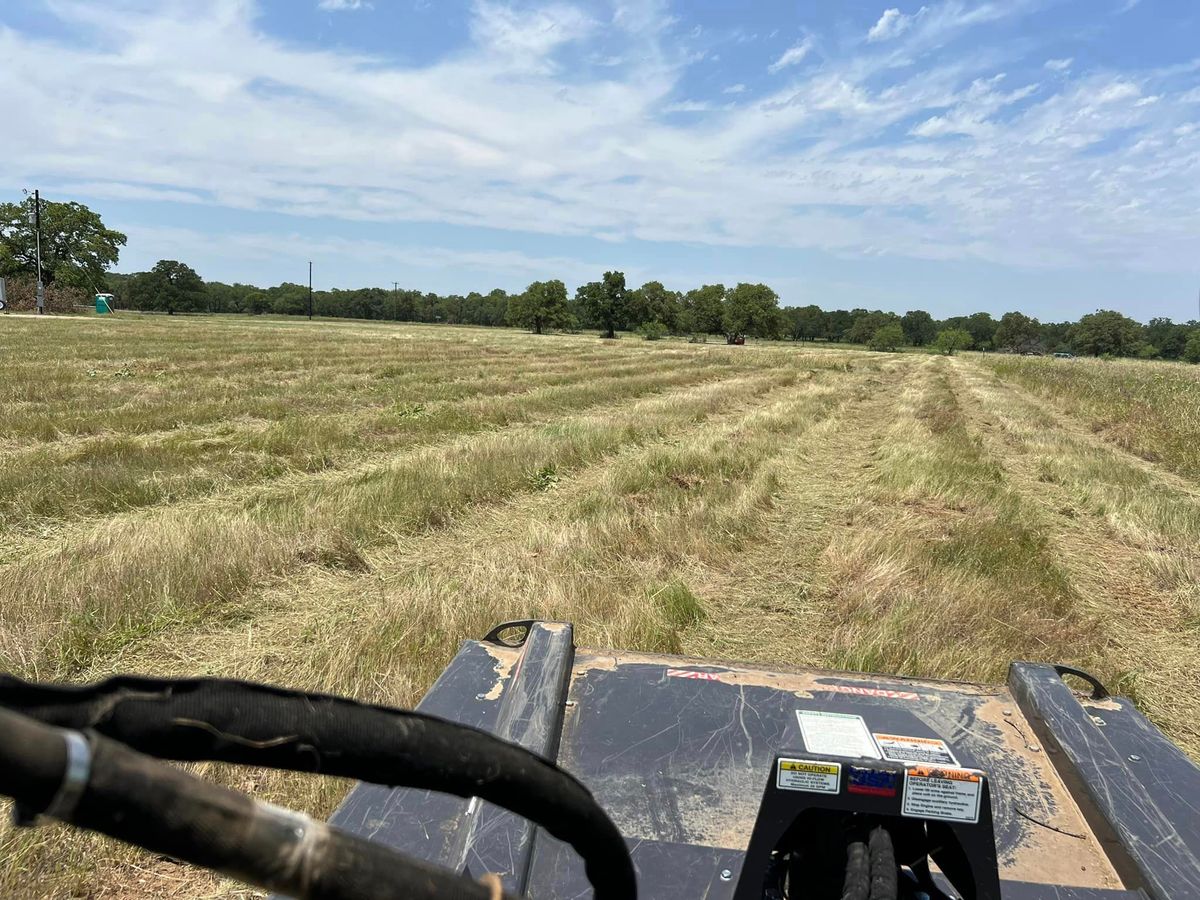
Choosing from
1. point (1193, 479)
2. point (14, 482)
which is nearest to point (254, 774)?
point (14, 482)

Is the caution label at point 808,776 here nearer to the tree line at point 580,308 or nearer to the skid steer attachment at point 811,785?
the skid steer attachment at point 811,785

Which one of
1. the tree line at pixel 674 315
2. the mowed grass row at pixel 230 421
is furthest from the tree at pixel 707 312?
the mowed grass row at pixel 230 421

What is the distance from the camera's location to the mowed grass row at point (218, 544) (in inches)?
149

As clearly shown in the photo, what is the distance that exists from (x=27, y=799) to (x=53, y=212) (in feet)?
308

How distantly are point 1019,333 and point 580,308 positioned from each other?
85789 mm

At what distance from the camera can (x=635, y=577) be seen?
497 centimetres

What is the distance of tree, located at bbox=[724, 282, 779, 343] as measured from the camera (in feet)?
294

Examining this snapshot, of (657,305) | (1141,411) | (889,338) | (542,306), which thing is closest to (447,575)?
(1141,411)

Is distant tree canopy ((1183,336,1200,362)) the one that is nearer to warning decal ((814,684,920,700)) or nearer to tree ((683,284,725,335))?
tree ((683,284,725,335))

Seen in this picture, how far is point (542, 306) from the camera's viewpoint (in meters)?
82.8

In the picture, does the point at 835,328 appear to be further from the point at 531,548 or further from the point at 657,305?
the point at 531,548

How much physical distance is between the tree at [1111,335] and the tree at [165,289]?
13887cm

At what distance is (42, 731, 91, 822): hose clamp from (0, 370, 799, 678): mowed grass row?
12.2ft

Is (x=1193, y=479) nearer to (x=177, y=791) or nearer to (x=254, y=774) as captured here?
(x=254, y=774)
